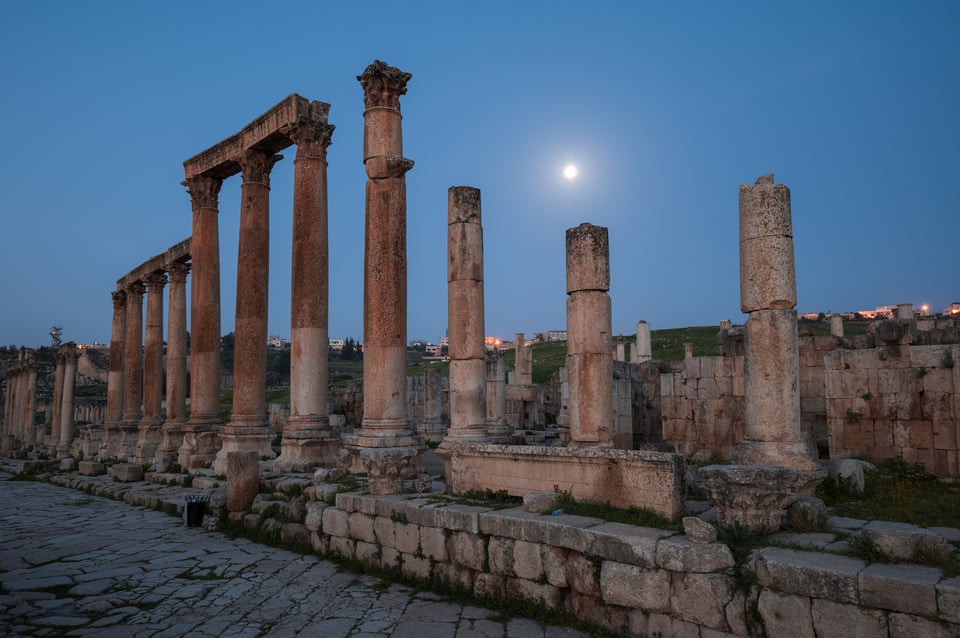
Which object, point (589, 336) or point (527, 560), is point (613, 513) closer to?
point (527, 560)

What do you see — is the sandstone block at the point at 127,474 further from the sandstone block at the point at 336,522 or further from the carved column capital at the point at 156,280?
the sandstone block at the point at 336,522

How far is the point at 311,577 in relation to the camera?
9031 mm

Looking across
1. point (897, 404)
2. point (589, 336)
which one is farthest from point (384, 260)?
point (897, 404)

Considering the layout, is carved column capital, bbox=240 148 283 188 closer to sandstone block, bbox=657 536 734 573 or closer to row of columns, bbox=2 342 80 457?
sandstone block, bbox=657 536 734 573

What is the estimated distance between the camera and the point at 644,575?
654cm

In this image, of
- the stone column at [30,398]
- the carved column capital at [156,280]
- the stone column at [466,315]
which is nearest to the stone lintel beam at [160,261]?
the carved column capital at [156,280]

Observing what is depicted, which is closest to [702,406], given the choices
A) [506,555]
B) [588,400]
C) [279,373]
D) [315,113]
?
[588,400]

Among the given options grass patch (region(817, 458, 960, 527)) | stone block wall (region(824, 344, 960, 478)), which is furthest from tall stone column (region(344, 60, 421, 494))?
stone block wall (region(824, 344, 960, 478))

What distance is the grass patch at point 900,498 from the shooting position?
8438mm

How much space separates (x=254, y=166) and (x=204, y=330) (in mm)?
5040

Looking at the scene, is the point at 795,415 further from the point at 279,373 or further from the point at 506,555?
the point at 279,373

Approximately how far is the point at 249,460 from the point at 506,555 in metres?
6.76

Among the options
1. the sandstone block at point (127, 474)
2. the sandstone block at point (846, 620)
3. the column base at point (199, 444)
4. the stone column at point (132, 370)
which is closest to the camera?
the sandstone block at point (846, 620)

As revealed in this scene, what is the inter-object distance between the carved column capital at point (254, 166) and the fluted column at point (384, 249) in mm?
5412
